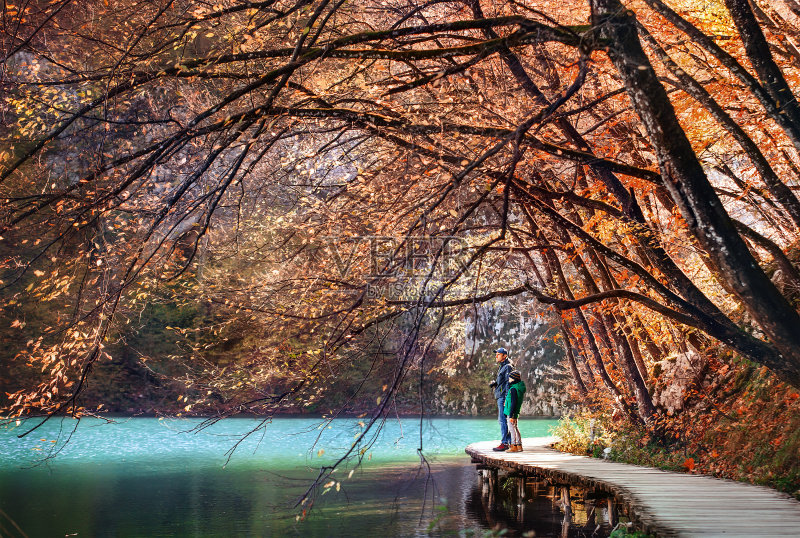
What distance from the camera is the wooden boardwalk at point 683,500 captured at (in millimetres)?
5477

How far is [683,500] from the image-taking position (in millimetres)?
6820

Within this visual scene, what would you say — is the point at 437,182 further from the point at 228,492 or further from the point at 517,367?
the point at 517,367

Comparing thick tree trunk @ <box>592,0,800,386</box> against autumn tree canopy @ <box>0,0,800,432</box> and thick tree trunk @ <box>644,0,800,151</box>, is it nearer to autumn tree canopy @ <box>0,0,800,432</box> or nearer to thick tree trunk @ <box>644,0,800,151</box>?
autumn tree canopy @ <box>0,0,800,432</box>

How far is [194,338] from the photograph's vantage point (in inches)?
1252

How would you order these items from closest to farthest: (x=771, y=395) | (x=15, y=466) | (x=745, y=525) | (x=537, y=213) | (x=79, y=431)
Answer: (x=745, y=525) → (x=771, y=395) → (x=537, y=213) → (x=15, y=466) → (x=79, y=431)

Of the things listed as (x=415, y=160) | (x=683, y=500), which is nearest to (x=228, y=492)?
(x=415, y=160)

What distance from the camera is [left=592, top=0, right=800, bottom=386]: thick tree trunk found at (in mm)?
5293

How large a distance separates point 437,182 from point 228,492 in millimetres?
7458

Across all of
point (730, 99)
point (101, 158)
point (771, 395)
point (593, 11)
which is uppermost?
point (730, 99)

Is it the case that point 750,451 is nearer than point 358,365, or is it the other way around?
point 750,451

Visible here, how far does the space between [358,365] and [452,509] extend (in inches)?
744

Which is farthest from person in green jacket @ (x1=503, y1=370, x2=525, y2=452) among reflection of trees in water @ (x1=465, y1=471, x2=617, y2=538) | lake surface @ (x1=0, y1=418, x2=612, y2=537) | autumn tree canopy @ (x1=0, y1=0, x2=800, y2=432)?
autumn tree canopy @ (x1=0, y1=0, x2=800, y2=432)

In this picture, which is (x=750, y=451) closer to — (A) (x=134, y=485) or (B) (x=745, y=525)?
(B) (x=745, y=525)

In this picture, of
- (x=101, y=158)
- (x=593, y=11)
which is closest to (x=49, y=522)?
(x=101, y=158)
